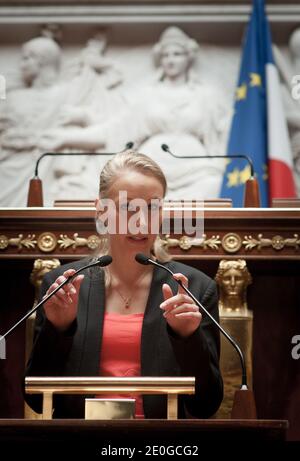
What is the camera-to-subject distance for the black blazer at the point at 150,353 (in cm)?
Answer: 244

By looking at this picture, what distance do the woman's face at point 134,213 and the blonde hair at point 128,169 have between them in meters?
0.02

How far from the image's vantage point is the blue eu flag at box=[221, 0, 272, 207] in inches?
213

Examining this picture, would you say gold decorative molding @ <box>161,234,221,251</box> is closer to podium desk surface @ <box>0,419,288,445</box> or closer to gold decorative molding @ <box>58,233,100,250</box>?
gold decorative molding @ <box>58,233,100,250</box>

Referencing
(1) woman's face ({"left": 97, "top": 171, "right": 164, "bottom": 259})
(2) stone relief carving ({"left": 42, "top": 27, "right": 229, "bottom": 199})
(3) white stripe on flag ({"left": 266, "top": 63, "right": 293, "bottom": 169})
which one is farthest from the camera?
(2) stone relief carving ({"left": 42, "top": 27, "right": 229, "bottom": 199})

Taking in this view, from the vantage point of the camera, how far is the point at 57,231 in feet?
11.1

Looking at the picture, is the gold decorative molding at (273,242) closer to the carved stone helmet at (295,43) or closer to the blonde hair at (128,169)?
the blonde hair at (128,169)

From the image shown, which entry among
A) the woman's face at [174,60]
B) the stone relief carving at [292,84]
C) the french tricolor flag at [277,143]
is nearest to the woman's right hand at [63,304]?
the french tricolor flag at [277,143]

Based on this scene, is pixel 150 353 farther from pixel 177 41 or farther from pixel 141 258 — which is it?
pixel 177 41

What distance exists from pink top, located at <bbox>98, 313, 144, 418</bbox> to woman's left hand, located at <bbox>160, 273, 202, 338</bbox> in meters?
0.23

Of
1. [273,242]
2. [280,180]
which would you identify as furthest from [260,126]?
[273,242]

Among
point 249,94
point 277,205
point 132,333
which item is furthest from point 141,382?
point 249,94

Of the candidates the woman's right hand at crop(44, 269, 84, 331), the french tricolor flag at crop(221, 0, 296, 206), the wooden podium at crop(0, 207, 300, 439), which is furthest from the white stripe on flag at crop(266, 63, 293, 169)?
the woman's right hand at crop(44, 269, 84, 331)
